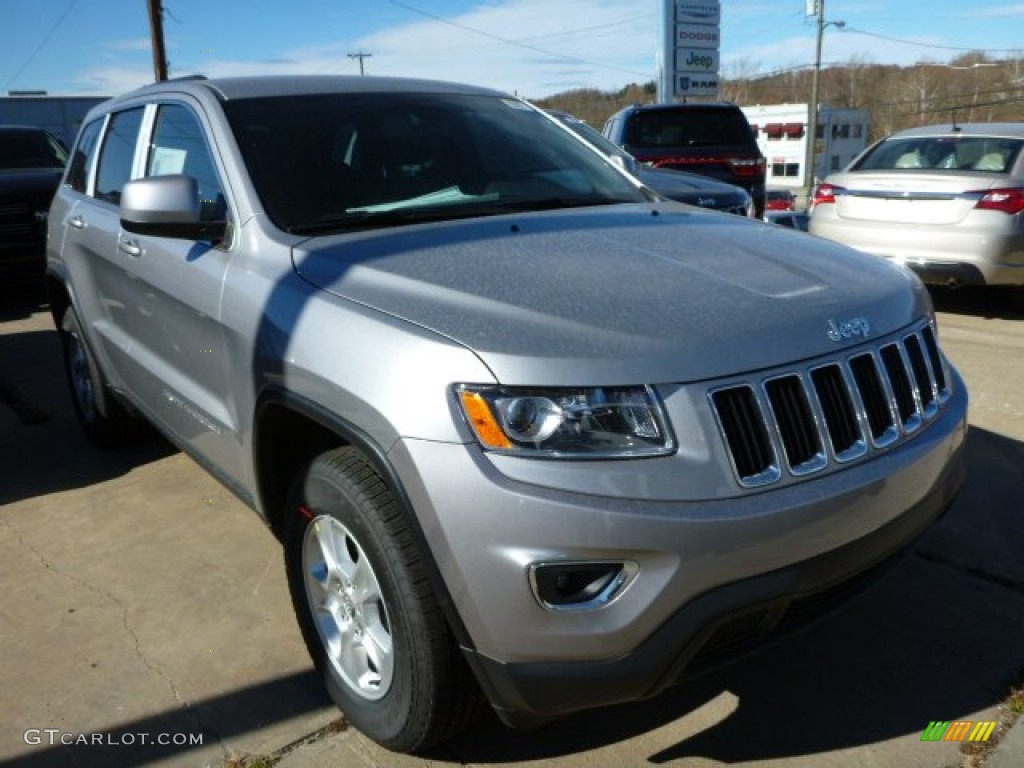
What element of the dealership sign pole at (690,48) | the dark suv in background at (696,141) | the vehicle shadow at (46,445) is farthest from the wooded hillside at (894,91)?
the vehicle shadow at (46,445)

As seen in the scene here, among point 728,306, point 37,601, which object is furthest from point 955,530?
point 37,601

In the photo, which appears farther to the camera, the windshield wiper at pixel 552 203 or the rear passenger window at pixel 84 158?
the rear passenger window at pixel 84 158

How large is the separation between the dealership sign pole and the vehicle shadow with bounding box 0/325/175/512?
20.5 metres

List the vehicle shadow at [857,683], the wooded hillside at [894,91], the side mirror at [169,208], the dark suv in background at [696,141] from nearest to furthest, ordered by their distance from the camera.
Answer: the vehicle shadow at [857,683] < the side mirror at [169,208] < the dark suv in background at [696,141] < the wooded hillside at [894,91]

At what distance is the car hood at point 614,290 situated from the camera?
2033 millimetres

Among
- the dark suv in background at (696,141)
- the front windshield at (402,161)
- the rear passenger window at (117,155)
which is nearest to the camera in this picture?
the front windshield at (402,161)

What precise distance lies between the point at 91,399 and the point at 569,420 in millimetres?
3678

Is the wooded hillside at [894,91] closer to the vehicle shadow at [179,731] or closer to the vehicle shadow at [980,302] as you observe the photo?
the vehicle shadow at [980,302]

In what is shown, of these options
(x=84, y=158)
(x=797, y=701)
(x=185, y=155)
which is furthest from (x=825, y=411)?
(x=84, y=158)

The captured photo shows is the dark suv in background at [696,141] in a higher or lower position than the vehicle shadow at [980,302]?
higher

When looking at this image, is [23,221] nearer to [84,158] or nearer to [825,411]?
[84,158]

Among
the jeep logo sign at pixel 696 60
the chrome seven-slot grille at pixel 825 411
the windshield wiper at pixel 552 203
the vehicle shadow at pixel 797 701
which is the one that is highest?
the jeep logo sign at pixel 696 60

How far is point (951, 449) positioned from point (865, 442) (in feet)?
1.48

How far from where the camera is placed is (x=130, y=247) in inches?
145
